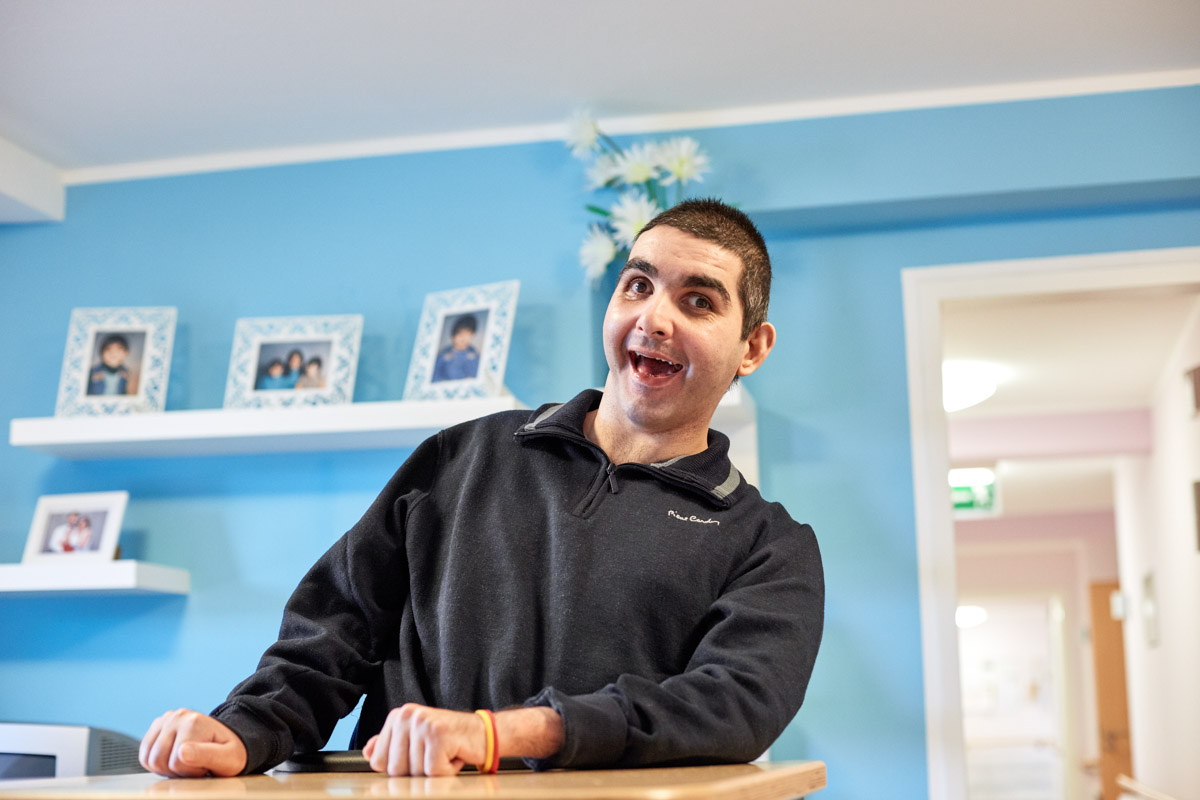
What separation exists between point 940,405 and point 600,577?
185cm

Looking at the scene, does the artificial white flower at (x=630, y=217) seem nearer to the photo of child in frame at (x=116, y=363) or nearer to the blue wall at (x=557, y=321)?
the blue wall at (x=557, y=321)

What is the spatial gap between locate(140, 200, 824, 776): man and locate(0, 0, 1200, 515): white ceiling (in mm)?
1252

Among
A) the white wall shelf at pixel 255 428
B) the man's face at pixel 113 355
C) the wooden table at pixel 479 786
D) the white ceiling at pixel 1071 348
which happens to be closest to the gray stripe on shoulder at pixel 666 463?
the wooden table at pixel 479 786

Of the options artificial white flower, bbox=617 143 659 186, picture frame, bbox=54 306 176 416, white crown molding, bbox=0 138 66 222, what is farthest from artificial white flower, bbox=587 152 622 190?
white crown molding, bbox=0 138 66 222

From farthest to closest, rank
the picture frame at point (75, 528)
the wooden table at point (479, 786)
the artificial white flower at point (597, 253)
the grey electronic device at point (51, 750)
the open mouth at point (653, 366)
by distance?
the picture frame at point (75, 528)
the artificial white flower at point (597, 253)
the grey electronic device at point (51, 750)
the open mouth at point (653, 366)
the wooden table at point (479, 786)

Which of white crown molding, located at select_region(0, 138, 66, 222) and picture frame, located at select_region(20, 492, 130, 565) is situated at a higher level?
white crown molding, located at select_region(0, 138, 66, 222)

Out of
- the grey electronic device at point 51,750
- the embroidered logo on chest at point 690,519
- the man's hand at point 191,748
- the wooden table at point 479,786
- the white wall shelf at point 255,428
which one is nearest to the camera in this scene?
the wooden table at point 479,786

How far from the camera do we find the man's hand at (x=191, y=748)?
0.98 metres

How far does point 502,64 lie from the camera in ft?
8.86

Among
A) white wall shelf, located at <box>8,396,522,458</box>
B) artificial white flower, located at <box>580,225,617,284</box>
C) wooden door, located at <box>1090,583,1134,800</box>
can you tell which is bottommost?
wooden door, located at <box>1090,583,1134,800</box>

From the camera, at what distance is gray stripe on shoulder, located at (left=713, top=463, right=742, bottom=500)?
4.31 ft

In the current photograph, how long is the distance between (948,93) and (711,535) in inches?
78.3

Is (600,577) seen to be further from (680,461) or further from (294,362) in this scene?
(294,362)

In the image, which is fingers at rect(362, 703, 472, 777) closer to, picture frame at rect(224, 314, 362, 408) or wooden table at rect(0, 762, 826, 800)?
wooden table at rect(0, 762, 826, 800)
